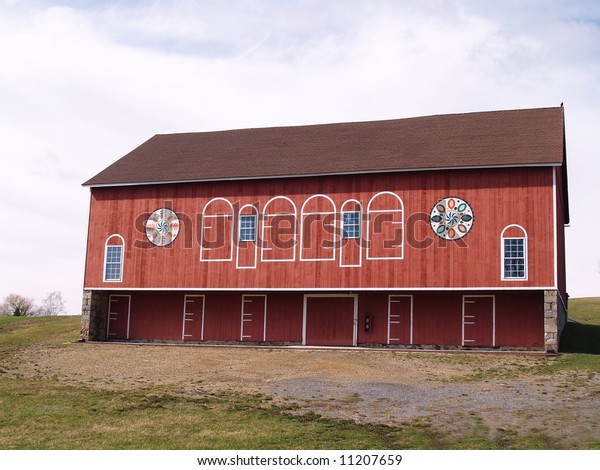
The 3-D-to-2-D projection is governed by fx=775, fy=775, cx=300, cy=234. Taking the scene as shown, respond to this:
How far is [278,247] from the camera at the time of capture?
3547 cm

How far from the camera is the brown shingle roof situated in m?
33.8

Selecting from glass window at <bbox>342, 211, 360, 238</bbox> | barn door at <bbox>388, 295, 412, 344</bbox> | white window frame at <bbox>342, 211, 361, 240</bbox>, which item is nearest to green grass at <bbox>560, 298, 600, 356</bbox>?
barn door at <bbox>388, 295, 412, 344</bbox>

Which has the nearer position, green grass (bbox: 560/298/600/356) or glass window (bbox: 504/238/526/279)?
green grass (bbox: 560/298/600/356)

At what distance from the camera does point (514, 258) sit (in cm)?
3194

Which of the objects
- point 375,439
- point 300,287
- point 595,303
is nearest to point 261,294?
point 300,287

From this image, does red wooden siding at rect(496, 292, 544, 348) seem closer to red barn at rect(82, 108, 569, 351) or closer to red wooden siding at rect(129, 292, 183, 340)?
red barn at rect(82, 108, 569, 351)

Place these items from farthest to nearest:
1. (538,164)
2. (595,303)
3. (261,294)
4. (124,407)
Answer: (595,303)
(261,294)
(538,164)
(124,407)

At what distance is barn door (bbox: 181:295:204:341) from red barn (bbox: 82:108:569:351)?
69 mm

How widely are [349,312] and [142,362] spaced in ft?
34.0

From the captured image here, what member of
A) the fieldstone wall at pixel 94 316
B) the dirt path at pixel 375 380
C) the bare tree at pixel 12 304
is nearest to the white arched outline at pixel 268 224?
the dirt path at pixel 375 380

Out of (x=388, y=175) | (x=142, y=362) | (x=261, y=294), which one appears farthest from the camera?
(x=261, y=294)

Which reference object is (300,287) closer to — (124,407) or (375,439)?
(124,407)

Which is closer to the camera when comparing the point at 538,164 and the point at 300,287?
the point at 538,164

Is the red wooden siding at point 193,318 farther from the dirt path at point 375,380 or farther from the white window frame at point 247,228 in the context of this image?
the white window frame at point 247,228
